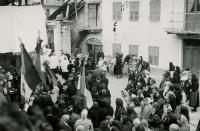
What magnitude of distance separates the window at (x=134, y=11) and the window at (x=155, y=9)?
1436 millimetres

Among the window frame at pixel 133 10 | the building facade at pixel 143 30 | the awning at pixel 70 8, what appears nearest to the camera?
the building facade at pixel 143 30

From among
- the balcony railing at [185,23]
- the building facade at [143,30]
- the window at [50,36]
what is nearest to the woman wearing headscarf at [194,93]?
the balcony railing at [185,23]

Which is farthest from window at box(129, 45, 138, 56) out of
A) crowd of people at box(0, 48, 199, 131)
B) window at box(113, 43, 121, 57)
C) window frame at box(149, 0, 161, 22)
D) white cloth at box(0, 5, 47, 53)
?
white cloth at box(0, 5, 47, 53)

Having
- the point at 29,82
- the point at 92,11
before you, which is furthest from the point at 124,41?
the point at 29,82

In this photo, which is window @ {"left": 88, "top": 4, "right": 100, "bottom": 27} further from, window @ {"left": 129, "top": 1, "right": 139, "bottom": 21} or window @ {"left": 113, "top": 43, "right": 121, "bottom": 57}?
window @ {"left": 129, "top": 1, "right": 139, "bottom": 21}

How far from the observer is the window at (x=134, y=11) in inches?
974

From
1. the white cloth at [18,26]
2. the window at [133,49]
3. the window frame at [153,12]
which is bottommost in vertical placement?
the window at [133,49]

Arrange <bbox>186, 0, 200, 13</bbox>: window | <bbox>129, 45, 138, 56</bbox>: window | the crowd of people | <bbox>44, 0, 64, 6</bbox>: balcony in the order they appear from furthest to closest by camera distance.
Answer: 1. <bbox>44, 0, 64, 6</bbox>: balcony
2. <bbox>129, 45, 138, 56</bbox>: window
3. <bbox>186, 0, 200, 13</bbox>: window
4. the crowd of people

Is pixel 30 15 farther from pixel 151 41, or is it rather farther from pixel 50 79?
pixel 151 41

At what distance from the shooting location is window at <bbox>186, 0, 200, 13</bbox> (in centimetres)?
2081

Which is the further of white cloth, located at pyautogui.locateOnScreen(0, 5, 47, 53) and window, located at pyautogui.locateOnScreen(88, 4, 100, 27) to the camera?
window, located at pyautogui.locateOnScreen(88, 4, 100, 27)

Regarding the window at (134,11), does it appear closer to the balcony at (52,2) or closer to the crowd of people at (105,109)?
the crowd of people at (105,109)

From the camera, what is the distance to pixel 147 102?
10.1 m

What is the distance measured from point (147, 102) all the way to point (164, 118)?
1.30 meters
